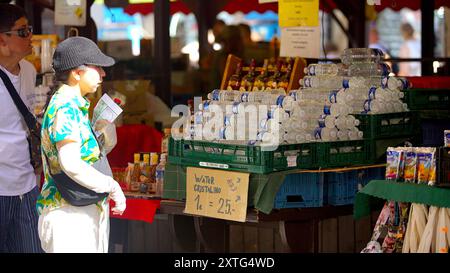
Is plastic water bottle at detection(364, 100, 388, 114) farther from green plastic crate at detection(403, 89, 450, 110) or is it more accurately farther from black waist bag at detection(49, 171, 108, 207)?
black waist bag at detection(49, 171, 108, 207)

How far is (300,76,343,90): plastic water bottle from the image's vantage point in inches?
253

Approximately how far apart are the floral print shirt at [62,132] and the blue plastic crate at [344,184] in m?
1.64

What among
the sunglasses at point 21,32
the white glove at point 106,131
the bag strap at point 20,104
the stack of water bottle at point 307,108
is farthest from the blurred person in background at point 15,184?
the stack of water bottle at point 307,108

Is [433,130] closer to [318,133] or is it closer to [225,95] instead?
[318,133]

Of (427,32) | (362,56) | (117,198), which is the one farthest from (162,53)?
(117,198)

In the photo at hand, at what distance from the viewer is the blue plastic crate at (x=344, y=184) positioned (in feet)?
19.7

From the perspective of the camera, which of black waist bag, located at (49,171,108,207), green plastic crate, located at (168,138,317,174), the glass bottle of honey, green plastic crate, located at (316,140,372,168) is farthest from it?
the glass bottle of honey

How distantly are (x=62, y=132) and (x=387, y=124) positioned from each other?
91.2 inches

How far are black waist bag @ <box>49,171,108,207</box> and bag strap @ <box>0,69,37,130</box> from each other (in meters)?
0.95

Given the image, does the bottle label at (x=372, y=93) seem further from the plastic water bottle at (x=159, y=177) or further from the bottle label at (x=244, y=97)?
the plastic water bottle at (x=159, y=177)

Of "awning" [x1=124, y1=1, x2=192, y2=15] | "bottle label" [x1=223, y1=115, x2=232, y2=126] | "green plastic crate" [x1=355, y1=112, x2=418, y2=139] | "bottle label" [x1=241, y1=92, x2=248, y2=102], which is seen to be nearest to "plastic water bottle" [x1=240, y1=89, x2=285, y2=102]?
"bottle label" [x1=241, y1=92, x2=248, y2=102]
